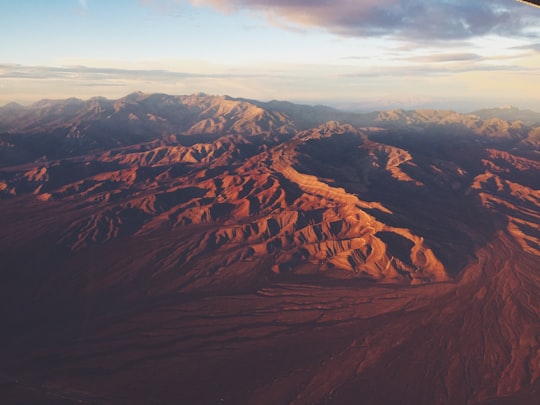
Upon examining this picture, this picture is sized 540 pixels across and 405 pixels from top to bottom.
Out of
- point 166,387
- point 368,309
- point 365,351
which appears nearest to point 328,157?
point 368,309

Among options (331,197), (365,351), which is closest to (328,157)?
(331,197)

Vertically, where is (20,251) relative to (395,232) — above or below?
below

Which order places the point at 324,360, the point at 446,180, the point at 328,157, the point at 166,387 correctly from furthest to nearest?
the point at 328,157 < the point at 446,180 < the point at 324,360 < the point at 166,387

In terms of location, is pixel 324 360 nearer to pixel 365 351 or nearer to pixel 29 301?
pixel 365 351

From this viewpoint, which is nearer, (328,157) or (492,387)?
(492,387)

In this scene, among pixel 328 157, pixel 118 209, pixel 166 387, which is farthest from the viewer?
pixel 328 157

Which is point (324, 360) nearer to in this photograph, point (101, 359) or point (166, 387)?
point (166, 387)
